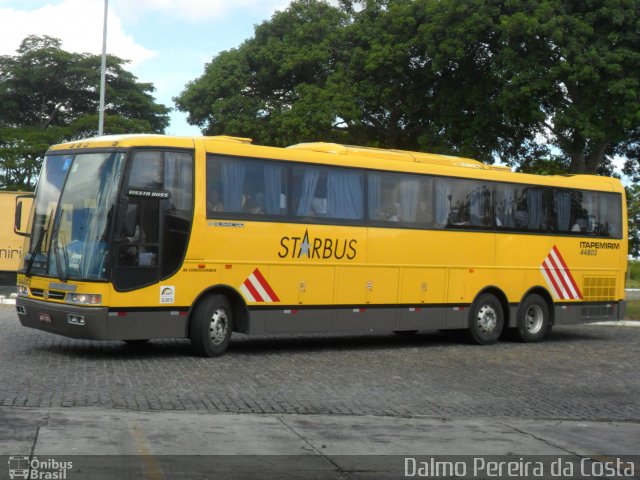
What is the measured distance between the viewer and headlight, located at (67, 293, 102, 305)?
13.8 meters

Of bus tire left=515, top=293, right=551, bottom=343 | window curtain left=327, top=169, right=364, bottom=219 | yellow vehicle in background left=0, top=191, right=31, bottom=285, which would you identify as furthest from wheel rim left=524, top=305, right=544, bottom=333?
yellow vehicle in background left=0, top=191, right=31, bottom=285

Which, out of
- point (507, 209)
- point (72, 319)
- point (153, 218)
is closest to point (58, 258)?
point (72, 319)

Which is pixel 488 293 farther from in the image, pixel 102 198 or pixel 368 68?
pixel 368 68

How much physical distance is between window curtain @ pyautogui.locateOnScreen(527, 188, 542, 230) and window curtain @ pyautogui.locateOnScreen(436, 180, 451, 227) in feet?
7.66

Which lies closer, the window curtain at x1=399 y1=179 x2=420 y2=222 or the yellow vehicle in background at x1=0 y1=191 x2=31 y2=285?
the window curtain at x1=399 y1=179 x2=420 y2=222

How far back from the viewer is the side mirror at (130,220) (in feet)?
46.2

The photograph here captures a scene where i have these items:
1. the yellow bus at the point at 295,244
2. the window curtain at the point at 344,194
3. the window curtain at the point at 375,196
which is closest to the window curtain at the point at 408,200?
→ the yellow bus at the point at 295,244

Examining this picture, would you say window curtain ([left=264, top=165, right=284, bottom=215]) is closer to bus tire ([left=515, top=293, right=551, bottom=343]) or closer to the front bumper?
the front bumper

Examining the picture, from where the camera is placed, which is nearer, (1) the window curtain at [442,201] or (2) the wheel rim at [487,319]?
(1) the window curtain at [442,201]

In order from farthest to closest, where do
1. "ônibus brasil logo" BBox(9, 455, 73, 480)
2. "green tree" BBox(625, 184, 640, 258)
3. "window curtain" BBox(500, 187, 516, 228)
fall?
"green tree" BBox(625, 184, 640, 258) → "window curtain" BBox(500, 187, 516, 228) → "ônibus brasil logo" BBox(9, 455, 73, 480)

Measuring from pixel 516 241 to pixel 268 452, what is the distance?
40.3ft

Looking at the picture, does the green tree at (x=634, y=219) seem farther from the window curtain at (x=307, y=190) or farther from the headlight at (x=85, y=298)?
the headlight at (x=85, y=298)

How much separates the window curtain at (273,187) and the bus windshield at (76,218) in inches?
98.7

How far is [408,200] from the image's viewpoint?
17828mm
